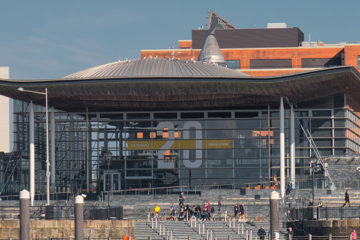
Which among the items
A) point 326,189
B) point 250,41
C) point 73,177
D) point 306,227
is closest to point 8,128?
point 250,41

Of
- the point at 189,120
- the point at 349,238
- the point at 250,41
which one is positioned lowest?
the point at 349,238

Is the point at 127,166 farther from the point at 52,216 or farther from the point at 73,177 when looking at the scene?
the point at 52,216

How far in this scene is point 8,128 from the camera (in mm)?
157000

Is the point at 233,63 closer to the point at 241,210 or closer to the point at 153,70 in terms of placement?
the point at 153,70

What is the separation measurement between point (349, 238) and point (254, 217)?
12763 millimetres

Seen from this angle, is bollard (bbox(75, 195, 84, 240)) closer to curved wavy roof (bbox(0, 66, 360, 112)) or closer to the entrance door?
curved wavy roof (bbox(0, 66, 360, 112))

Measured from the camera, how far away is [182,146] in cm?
8569

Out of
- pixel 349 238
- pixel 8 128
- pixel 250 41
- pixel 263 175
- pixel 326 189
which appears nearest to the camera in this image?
pixel 349 238

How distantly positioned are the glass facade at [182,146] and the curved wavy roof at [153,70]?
4.31m

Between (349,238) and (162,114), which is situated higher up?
(162,114)

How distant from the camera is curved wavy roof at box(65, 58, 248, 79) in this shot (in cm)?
8219

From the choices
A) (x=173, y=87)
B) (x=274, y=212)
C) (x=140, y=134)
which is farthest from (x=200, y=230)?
(x=140, y=134)

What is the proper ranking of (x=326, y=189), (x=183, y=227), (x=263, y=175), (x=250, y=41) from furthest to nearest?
(x=250, y=41), (x=263, y=175), (x=326, y=189), (x=183, y=227)

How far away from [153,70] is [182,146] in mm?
7782
